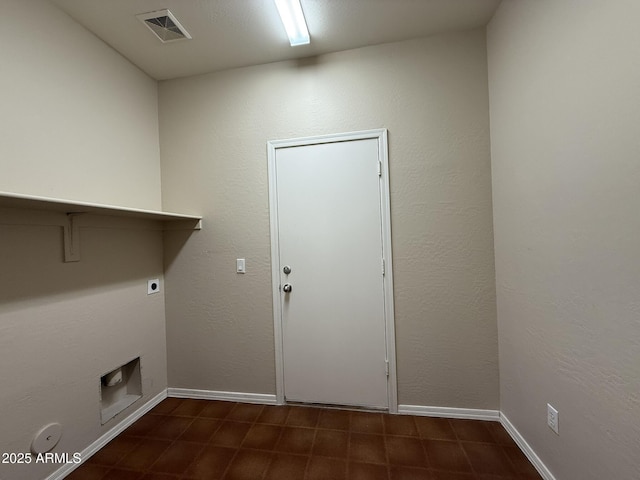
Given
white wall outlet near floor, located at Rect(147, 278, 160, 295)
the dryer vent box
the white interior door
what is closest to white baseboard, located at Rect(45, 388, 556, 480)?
the dryer vent box

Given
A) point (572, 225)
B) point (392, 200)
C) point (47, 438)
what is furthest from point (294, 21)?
point (47, 438)

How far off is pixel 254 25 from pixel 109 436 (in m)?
2.93

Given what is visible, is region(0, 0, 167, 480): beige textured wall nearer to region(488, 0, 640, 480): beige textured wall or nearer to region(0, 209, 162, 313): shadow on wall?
region(0, 209, 162, 313): shadow on wall

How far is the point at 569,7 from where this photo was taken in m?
1.11

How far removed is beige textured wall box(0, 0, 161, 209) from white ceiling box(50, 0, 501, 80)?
0.61 feet

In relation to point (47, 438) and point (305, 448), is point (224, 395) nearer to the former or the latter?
point (305, 448)

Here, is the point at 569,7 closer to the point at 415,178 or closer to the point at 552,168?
the point at 552,168

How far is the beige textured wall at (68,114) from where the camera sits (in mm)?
1318

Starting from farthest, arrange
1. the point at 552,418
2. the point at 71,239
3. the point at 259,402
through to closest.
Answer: the point at 259,402, the point at 71,239, the point at 552,418

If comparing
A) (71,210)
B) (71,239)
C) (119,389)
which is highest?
(71,210)

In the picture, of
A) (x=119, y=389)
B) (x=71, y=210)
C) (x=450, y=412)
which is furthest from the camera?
(x=119, y=389)

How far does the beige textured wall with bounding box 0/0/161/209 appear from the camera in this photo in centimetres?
132

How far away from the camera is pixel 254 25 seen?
5.60 feet

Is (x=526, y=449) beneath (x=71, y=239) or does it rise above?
beneath
